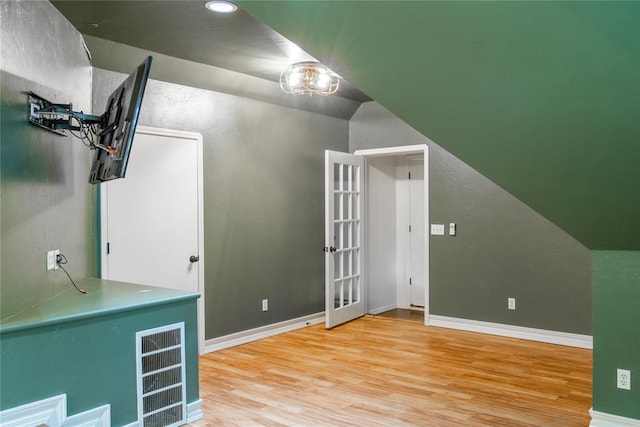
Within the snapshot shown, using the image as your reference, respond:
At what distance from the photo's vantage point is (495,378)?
12.8 feet

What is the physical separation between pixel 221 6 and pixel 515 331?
4.07 m

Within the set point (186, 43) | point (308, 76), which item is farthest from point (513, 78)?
point (308, 76)

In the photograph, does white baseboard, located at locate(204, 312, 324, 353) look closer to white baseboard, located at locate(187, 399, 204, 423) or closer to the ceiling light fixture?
white baseboard, located at locate(187, 399, 204, 423)

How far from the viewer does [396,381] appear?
3.86m

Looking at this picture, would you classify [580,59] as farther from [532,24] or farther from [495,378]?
[495,378]

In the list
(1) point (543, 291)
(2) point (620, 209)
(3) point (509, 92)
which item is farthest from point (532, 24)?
(1) point (543, 291)

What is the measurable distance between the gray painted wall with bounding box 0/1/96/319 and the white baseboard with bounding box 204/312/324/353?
146 centimetres

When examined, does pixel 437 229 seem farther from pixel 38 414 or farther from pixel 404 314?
pixel 38 414

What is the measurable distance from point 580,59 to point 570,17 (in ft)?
0.63

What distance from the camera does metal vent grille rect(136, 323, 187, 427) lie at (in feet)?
9.59

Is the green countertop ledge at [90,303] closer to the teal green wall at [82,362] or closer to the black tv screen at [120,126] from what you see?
the teal green wall at [82,362]

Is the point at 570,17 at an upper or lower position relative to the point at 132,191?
upper

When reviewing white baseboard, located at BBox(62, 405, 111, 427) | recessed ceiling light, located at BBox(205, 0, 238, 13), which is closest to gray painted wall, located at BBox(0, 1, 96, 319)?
white baseboard, located at BBox(62, 405, 111, 427)

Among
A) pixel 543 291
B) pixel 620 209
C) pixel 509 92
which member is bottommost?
pixel 543 291
